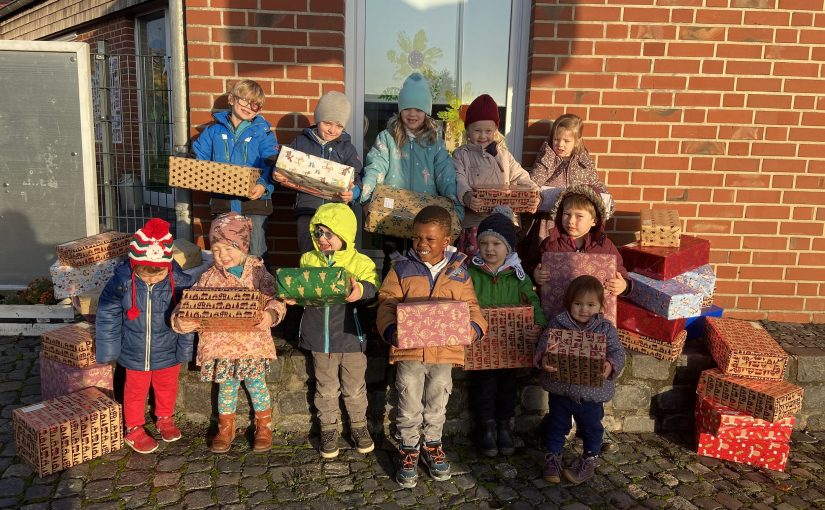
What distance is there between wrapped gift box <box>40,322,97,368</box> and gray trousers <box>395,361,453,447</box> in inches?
73.3

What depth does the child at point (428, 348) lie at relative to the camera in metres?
3.17

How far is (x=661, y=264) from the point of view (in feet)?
12.7

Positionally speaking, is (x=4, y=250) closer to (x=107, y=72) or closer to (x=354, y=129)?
(x=107, y=72)

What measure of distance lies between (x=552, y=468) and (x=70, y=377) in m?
2.88

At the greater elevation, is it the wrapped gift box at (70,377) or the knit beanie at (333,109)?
the knit beanie at (333,109)

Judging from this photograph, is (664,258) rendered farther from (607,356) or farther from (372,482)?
(372,482)

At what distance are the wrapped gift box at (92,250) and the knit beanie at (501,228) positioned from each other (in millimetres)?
2588

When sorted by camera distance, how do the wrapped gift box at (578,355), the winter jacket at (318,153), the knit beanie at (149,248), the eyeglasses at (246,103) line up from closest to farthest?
the wrapped gift box at (578,355) → the knit beanie at (149,248) → the winter jacket at (318,153) → the eyeglasses at (246,103)

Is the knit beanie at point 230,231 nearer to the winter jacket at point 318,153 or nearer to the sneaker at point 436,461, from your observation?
the winter jacket at point 318,153

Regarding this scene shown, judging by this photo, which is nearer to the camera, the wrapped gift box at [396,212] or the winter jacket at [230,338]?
the winter jacket at [230,338]

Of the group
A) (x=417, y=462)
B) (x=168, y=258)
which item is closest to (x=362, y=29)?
(x=168, y=258)

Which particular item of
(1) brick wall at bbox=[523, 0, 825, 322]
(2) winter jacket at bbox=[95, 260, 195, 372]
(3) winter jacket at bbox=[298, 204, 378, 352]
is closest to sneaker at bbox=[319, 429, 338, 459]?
(3) winter jacket at bbox=[298, 204, 378, 352]

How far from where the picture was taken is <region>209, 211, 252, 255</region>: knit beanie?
329 centimetres

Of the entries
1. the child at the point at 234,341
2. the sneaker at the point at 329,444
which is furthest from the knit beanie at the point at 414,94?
the sneaker at the point at 329,444
